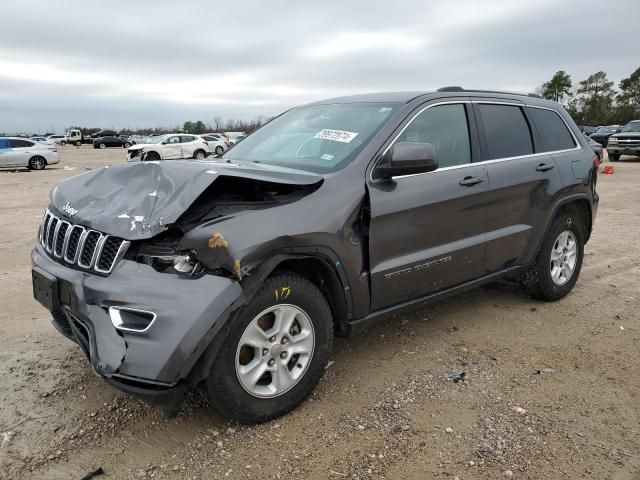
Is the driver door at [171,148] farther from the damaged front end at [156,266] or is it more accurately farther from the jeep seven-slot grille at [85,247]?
the damaged front end at [156,266]

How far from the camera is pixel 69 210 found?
2.97m

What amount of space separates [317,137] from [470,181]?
3.76ft

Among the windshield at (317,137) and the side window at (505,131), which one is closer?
the windshield at (317,137)

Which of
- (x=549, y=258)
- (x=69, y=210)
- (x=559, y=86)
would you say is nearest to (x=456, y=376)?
(x=549, y=258)

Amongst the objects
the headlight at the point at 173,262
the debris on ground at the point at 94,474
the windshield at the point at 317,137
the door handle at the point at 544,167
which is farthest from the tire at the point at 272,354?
the door handle at the point at 544,167

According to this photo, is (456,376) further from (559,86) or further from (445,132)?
(559,86)

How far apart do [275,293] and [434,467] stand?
3.78ft

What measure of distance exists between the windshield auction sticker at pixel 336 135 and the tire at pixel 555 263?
7.22 ft

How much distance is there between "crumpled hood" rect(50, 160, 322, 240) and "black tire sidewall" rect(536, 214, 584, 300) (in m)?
2.61

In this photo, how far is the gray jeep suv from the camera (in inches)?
98.6

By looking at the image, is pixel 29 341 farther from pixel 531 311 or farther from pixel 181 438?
pixel 531 311

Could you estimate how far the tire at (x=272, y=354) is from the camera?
2.64m

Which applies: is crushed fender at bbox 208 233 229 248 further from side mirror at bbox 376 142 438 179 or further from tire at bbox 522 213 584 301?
tire at bbox 522 213 584 301

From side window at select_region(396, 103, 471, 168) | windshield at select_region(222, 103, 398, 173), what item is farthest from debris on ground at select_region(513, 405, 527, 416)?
windshield at select_region(222, 103, 398, 173)
